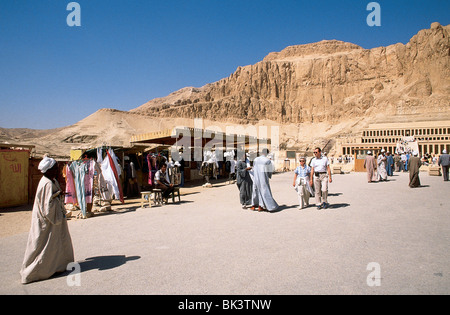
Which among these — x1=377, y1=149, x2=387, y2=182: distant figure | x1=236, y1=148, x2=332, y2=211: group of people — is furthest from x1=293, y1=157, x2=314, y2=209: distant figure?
x1=377, y1=149, x2=387, y2=182: distant figure

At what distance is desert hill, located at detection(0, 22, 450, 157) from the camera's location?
227ft

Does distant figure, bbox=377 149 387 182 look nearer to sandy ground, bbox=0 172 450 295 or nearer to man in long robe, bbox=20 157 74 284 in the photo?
sandy ground, bbox=0 172 450 295

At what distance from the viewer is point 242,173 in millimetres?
8859

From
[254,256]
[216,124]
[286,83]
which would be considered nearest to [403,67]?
[286,83]

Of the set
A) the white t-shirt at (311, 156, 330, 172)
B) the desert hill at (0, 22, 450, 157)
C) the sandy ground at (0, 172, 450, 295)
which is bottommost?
the sandy ground at (0, 172, 450, 295)

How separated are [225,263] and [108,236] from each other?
2865 mm

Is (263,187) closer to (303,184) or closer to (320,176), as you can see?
(303,184)

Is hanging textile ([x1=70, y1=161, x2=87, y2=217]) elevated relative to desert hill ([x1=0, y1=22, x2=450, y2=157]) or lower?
lower

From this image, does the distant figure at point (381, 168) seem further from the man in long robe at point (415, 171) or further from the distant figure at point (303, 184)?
the distant figure at point (303, 184)

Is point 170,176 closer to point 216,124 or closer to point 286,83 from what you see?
point 216,124

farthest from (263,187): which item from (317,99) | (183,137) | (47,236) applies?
(317,99)

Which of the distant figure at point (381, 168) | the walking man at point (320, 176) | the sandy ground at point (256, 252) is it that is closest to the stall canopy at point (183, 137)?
the distant figure at point (381, 168)

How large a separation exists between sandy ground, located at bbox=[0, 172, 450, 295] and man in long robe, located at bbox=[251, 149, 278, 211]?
13.0 inches
